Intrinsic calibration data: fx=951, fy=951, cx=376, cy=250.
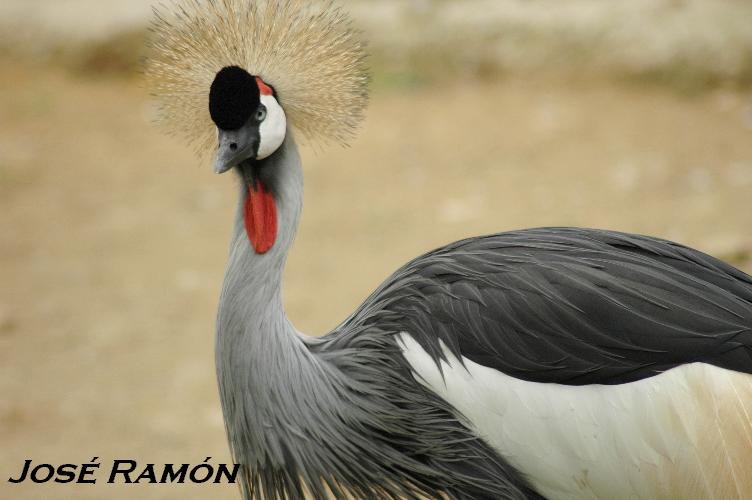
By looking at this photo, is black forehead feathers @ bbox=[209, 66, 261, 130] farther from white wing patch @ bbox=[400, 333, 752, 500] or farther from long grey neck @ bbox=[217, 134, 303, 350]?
white wing patch @ bbox=[400, 333, 752, 500]

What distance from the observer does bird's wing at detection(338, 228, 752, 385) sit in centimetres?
164

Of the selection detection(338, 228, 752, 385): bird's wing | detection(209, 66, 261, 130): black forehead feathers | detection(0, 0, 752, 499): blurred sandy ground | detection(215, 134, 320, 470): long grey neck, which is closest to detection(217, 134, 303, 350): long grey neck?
detection(215, 134, 320, 470): long grey neck

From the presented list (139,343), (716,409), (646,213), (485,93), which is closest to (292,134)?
(716,409)

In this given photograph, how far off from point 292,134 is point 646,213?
2.58m

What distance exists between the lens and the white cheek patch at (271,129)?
167 cm

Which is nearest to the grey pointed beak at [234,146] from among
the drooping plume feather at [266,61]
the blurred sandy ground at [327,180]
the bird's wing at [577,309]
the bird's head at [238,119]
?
the bird's head at [238,119]

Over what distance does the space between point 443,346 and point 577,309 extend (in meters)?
0.25

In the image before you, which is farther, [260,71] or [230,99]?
[260,71]

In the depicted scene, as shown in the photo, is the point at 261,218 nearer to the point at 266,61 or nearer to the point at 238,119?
the point at 238,119

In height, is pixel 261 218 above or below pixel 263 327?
above

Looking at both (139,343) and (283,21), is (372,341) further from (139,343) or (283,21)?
(139,343)

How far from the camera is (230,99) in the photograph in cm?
164

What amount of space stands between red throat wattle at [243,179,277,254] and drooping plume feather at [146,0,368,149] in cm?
17

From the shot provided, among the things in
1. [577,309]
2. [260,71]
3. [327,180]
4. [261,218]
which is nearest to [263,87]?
[260,71]
